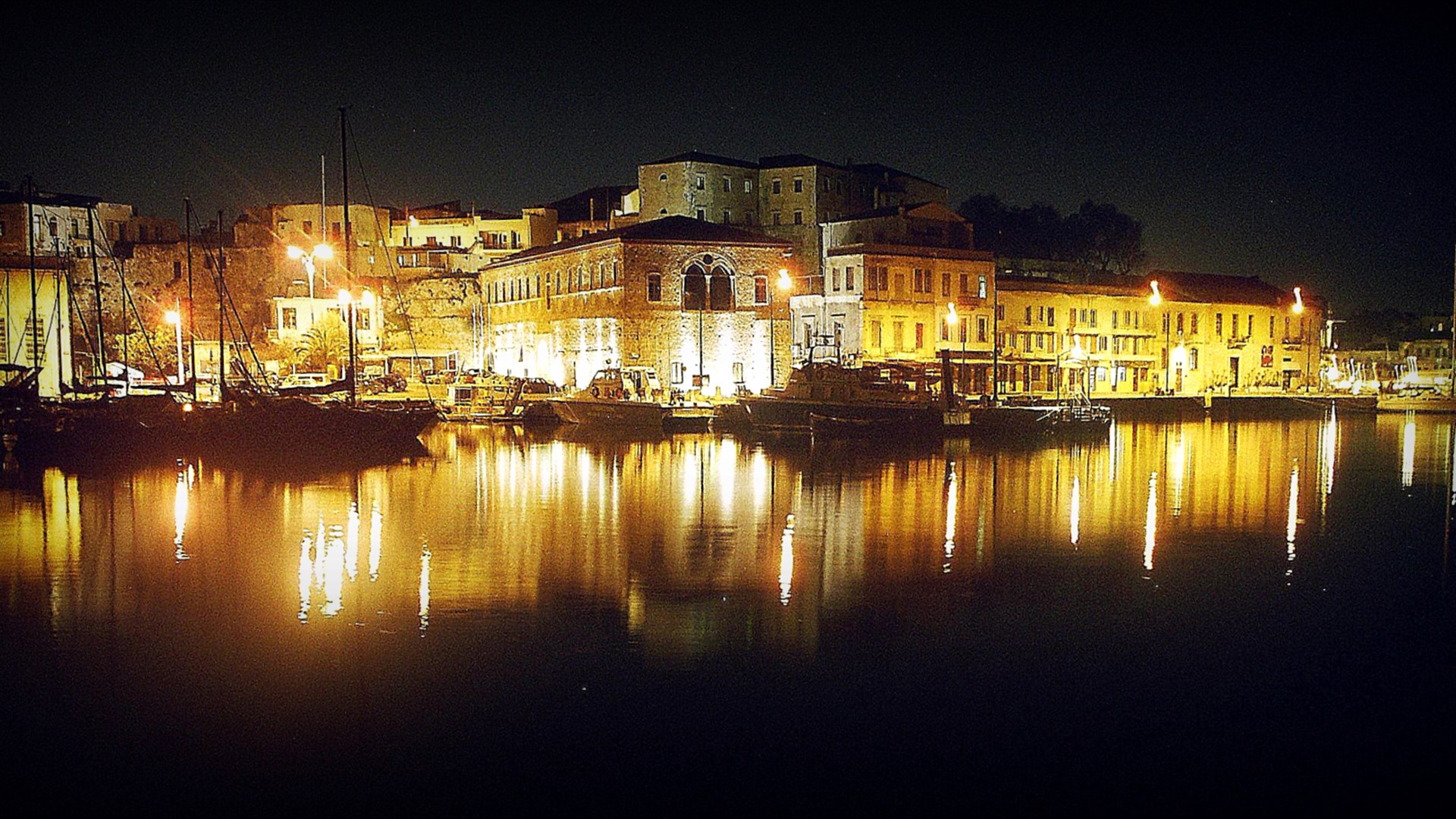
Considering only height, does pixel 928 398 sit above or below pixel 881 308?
below

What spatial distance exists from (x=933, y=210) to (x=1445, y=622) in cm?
5023

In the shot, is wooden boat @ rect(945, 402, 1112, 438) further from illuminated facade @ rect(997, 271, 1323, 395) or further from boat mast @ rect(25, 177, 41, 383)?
boat mast @ rect(25, 177, 41, 383)

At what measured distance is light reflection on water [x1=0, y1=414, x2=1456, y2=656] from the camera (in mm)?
11891

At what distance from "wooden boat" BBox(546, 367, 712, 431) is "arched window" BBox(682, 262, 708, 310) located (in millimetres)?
4944

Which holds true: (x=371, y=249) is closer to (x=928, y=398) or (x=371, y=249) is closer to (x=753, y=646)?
(x=928, y=398)

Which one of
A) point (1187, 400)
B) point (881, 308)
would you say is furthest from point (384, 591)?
point (1187, 400)

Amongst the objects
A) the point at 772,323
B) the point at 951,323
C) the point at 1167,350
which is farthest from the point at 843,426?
the point at 1167,350

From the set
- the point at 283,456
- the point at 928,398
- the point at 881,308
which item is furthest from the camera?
the point at 881,308

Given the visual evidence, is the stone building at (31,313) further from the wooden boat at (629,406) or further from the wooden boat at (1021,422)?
the wooden boat at (1021,422)

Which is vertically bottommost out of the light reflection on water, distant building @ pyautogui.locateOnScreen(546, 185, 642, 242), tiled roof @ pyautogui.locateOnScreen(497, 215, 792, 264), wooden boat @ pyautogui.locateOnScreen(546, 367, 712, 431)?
the light reflection on water

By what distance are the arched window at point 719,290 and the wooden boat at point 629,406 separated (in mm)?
5709

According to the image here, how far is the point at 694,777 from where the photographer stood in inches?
299

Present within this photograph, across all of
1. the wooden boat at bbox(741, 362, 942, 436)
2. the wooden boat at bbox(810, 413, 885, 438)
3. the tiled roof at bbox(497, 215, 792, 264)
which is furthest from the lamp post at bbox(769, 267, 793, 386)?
the wooden boat at bbox(810, 413, 885, 438)

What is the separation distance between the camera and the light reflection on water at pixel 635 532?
11.9 m
